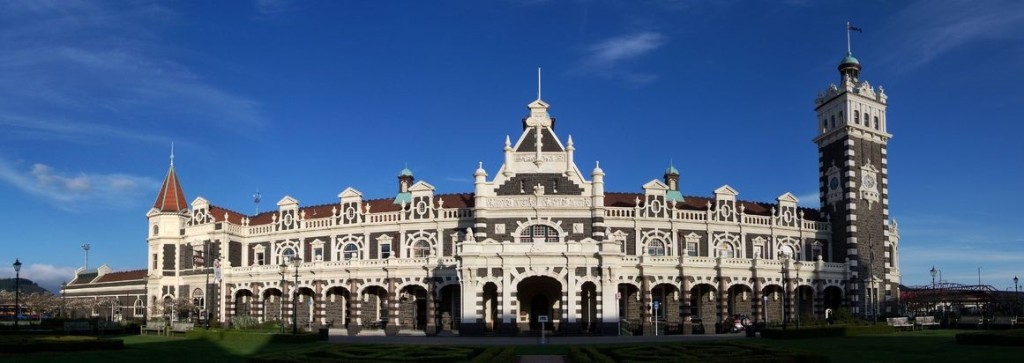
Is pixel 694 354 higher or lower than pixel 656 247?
lower

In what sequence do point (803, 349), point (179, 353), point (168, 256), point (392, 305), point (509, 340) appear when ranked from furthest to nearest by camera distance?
point (168, 256) → point (392, 305) → point (509, 340) → point (179, 353) → point (803, 349)

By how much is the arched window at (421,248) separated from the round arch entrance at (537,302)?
12.4 m

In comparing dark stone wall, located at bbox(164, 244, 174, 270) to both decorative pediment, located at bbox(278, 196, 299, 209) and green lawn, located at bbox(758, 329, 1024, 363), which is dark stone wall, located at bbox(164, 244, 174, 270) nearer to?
decorative pediment, located at bbox(278, 196, 299, 209)

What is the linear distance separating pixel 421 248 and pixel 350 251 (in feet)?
24.3

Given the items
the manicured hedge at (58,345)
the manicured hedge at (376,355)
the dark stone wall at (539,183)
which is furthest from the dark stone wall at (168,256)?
the manicured hedge at (376,355)

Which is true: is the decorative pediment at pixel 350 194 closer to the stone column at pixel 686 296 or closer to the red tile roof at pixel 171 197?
the red tile roof at pixel 171 197

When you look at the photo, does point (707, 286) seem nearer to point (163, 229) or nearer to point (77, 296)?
point (163, 229)

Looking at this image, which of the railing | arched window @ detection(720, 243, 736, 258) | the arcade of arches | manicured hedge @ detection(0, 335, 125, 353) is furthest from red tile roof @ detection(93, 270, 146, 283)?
arched window @ detection(720, 243, 736, 258)

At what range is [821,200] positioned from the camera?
8456 cm

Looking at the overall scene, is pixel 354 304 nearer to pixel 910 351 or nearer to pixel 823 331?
pixel 823 331

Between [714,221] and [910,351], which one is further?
[714,221]

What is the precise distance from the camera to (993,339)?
126ft

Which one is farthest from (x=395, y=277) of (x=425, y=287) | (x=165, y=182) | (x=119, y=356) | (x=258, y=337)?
(x=119, y=356)

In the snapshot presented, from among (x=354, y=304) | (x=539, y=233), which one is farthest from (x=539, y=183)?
(x=354, y=304)
